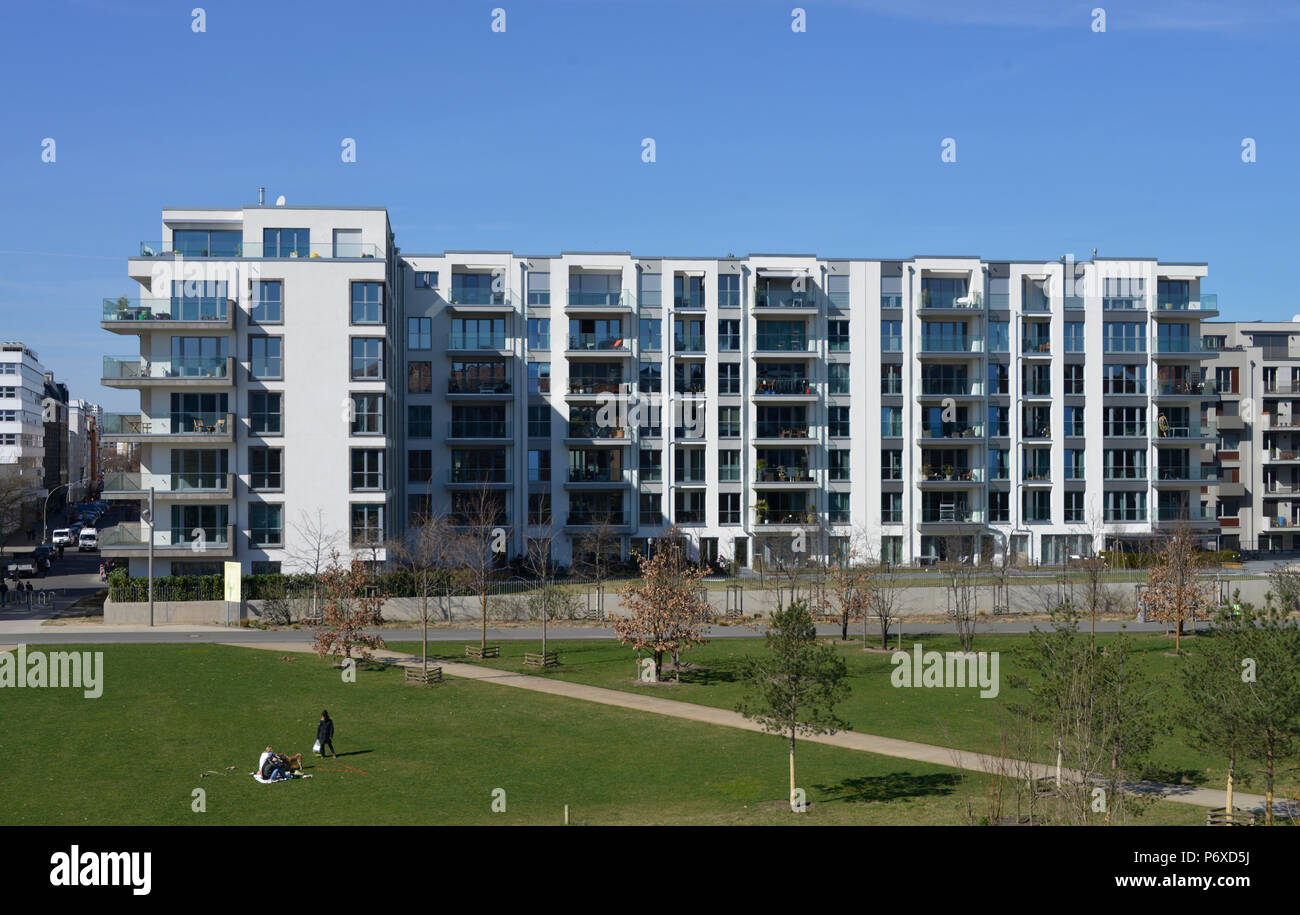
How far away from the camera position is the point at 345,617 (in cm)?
3809

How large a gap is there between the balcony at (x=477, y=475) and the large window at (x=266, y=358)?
1561 cm

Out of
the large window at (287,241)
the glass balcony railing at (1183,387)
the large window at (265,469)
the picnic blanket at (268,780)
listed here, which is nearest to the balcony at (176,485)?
the large window at (265,469)

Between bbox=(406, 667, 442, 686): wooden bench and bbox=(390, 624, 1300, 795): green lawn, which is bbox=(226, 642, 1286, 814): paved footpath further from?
bbox=(406, 667, 442, 686): wooden bench

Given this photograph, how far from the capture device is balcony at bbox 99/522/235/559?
5231 cm

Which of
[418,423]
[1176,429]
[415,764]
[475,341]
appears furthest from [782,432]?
[415,764]

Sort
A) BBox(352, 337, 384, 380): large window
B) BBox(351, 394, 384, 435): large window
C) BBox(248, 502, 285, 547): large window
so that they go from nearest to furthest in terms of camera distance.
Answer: BBox(248, 502, 285, 547): large window < BBox(352, 337, 384, 380): large window < BBox(351, 394, 384, 435): large window

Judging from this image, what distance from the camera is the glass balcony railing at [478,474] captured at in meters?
68.4

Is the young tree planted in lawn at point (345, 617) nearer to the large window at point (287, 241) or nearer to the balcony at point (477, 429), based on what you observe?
the large window at point (287, 241)

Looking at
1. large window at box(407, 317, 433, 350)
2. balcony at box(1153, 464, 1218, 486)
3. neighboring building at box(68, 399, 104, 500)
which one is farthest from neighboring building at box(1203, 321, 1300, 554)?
neighboring building at box(68, 399, 104, 500)

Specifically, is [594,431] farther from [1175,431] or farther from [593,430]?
[1175,431]

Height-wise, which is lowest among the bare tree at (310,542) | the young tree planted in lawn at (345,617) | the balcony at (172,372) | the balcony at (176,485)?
the young tree planted in lawn at (345,617)

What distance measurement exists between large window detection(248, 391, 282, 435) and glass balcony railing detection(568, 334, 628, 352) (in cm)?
2072

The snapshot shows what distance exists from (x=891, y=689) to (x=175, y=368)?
39.7 m
